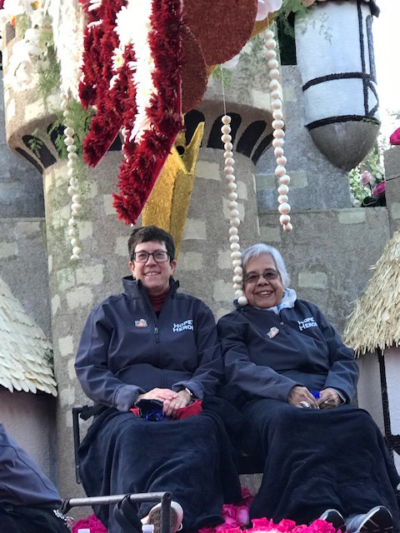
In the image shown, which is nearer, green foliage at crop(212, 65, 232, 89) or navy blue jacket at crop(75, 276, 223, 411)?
navy blue jacket at crop(75, 276, 223, 411)

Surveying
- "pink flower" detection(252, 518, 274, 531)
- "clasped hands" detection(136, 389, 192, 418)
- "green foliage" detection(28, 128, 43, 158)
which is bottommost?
"pink flower" detection(252, 518, 274, 531)

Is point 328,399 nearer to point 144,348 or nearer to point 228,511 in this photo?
point 228,511

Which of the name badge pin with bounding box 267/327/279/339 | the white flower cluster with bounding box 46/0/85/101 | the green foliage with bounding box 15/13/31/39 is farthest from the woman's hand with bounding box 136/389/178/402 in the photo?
the green foliage with bounding box 15/13/31/39

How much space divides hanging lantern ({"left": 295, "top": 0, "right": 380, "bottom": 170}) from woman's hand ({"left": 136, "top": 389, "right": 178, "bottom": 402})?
13.1 feet

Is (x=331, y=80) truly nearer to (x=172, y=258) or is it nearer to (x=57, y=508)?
(x=172, y=258)

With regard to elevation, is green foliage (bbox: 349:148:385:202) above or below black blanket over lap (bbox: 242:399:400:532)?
above

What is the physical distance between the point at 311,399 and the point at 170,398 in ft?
2.16

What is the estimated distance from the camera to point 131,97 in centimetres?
491

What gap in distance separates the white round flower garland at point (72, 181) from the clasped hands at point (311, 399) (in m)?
1.83

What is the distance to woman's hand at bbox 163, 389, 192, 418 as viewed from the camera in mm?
4715

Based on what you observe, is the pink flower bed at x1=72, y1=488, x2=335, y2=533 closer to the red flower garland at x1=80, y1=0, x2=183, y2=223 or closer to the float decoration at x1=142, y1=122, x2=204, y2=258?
the red flower garland at x1=80, y1=0, x2=183, y2=223

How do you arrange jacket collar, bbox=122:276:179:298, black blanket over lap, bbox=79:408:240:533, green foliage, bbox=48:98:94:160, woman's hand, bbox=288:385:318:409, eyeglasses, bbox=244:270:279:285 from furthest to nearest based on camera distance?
green foliage, bbox=48:98:94:160, eyeglasses, bbox=244:270:279:285, jacket collar, bbox=122:276:179:298, woman's hand, bbox=288:385:318:409, black blanket over lap, bbox=79:408:240:533

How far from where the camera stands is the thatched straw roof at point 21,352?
607cm

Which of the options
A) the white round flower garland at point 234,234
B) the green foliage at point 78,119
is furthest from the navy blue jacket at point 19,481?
the green foliage at point 78,119
